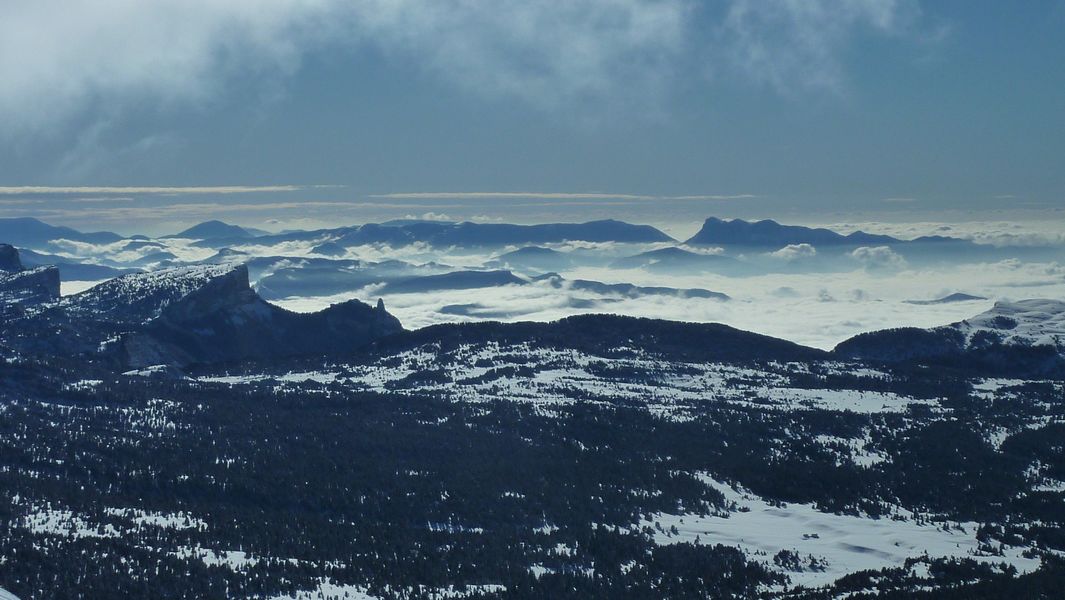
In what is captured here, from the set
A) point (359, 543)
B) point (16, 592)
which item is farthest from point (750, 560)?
point (16, 592)

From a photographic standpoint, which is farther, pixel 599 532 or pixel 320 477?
pixel 320 477

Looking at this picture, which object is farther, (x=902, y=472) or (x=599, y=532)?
(x=902, y=472)

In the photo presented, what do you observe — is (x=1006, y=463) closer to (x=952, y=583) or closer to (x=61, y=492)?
(x=952, y=583)

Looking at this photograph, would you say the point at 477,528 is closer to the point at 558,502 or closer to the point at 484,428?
the point at 558,502

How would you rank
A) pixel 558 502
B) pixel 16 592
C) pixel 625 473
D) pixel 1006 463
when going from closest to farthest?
pixel 16 592
pixel 558 502
pixel 625 473
pixel 1006 463

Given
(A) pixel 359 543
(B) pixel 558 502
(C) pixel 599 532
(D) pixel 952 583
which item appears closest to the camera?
(D) pixel 952 583

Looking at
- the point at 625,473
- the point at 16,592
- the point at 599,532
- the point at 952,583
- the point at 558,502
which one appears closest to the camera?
the point at 16,592

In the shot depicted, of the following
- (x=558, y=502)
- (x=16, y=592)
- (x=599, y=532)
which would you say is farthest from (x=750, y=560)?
(x=16, y=592)

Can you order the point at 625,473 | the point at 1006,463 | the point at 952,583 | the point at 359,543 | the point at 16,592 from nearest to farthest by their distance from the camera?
the point at 16,592 → the point at 952,583 → the point at 359,543 → the point at 625,473 → the point at 1006,463
